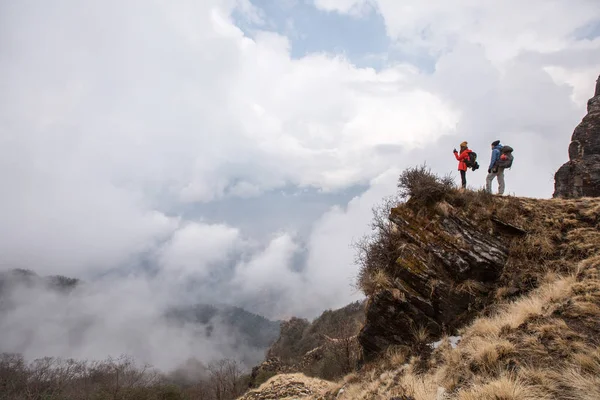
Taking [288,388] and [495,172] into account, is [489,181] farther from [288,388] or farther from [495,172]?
[288,388]

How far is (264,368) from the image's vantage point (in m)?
62.7

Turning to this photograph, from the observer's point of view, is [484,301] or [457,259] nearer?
[484,301]

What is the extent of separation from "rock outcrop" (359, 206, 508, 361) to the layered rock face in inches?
394

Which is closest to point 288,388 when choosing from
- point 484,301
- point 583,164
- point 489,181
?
point 484,301

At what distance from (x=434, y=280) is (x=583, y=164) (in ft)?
44.8

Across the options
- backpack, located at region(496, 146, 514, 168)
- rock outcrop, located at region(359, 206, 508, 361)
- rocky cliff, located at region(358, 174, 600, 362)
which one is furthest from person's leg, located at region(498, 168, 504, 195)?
rock outcrop, located at region(359, 206, 508, 361)

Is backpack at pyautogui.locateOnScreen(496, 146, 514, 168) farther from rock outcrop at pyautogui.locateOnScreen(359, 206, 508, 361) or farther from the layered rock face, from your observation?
→ the layered rock face

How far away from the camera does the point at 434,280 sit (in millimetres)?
10148

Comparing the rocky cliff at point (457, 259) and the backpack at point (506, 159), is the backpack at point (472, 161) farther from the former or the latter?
the rocky cliff at point (457, 259)

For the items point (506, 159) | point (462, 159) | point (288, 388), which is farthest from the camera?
point (288, 388)

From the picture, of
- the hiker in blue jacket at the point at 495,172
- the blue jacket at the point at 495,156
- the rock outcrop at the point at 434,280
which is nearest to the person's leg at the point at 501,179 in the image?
the hiker in blue jacket at the point at 495,172

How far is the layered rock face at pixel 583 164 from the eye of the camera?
16328 millimetres

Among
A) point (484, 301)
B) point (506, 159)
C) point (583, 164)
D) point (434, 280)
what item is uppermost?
point (583, 164)

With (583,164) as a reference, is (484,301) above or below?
below
